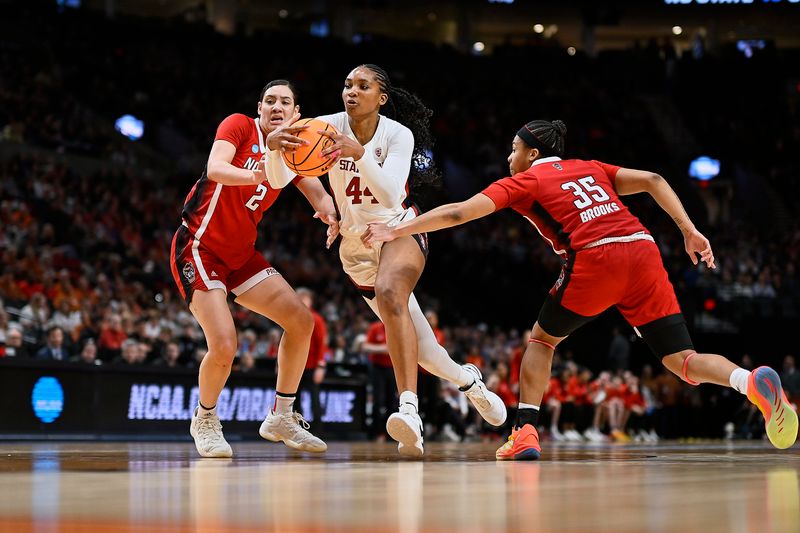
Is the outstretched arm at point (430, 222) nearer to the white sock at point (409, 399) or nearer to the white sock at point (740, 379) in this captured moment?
the white sock at point (409, 399)

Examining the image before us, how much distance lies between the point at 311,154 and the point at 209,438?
1768 millimetres

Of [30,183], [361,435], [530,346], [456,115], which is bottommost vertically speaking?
[361,435]

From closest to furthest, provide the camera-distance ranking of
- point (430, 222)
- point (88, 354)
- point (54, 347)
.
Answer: point (430, 222) → point (54, 347) → point (88, 354)

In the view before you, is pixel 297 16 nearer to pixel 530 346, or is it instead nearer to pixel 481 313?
pixel 481 313

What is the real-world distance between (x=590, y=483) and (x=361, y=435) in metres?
11.2

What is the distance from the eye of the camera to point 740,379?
5.41 meters

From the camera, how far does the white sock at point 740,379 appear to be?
5371 mm

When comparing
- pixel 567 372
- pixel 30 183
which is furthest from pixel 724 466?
pixel 30 183

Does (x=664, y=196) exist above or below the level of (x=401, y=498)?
above

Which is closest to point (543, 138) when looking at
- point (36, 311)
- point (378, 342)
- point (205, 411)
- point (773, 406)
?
point (773, 406)

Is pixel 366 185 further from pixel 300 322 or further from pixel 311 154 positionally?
pixel 300 322

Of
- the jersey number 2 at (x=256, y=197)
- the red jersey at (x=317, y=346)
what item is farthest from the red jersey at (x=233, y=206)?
the red jersey at (x=317, y=346)

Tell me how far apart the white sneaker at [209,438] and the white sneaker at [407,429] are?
1.08 meters

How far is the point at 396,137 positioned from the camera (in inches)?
→ 238
